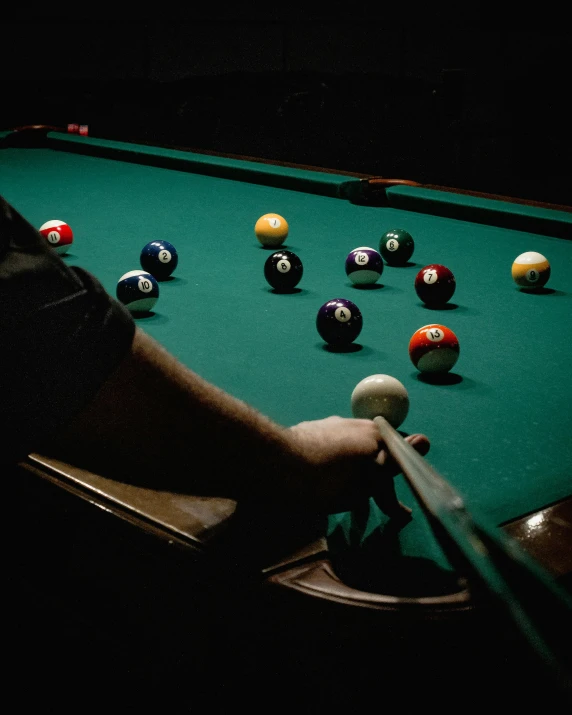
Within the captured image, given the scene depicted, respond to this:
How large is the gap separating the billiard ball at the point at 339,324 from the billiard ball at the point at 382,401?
1.69 feet

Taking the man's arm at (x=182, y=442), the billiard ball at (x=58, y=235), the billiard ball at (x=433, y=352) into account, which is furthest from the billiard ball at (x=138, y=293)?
the man's arm at (x=182, y=442)

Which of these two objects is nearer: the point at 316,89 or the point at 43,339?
the point at 43,339

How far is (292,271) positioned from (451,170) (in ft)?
18.5

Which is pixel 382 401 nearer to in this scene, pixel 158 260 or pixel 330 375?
pixel 330 375

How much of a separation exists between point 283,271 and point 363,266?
0.26m

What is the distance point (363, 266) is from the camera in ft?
8.82

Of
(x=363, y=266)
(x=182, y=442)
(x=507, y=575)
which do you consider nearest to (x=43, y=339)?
(x=182, y=442)

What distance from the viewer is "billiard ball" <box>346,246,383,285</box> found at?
8.82 feet

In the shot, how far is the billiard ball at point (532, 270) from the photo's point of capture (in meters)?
2.66

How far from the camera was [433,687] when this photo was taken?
1032 millimetres

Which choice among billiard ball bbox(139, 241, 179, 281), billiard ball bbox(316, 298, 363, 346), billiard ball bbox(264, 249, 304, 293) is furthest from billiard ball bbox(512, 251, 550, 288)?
billiard ball bbox(139, 241, 179, 281)

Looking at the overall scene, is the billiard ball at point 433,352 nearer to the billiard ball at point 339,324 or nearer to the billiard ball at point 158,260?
the billiard ball at point 339,324

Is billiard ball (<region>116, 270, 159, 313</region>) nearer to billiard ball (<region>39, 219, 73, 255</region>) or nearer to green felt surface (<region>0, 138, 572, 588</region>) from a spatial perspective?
green felt surface (<region>0, 138, 572, 588</region>)

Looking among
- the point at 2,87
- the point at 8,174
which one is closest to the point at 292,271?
the point at 8,174
